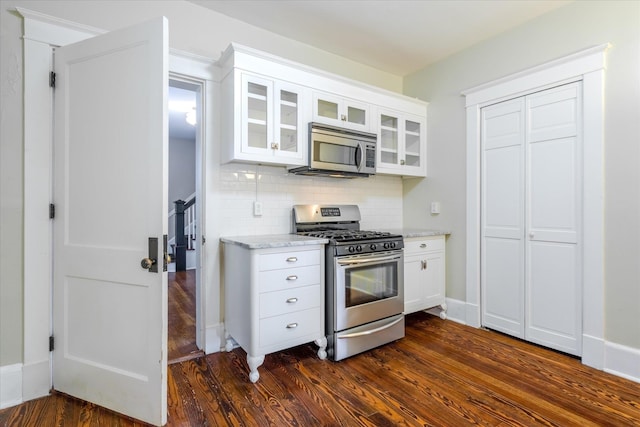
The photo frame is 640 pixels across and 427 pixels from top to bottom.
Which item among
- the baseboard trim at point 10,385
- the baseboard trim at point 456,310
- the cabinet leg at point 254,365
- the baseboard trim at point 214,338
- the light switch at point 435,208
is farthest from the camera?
the light switch at point 435,208

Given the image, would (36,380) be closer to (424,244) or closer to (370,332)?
(370,332)

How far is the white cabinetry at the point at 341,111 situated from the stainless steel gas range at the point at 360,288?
33.1 inches

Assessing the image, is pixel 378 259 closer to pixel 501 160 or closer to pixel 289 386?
pixel 289 386

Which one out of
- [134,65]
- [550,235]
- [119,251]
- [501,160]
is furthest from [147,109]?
[550,235]

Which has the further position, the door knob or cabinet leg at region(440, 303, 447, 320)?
cabinet leg at region(440, 303, 447, 320)

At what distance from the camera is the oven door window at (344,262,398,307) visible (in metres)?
2.46

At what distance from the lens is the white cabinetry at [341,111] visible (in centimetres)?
276

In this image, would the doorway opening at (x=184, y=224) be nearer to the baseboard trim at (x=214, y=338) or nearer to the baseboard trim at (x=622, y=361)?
the baseboard trim at (x=214, y=338)

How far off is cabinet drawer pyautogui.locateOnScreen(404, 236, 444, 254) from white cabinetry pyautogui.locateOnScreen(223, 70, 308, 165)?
4.28 feet

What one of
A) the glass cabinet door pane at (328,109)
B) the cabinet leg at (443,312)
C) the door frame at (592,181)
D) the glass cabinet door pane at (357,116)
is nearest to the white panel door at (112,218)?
the glass cabinet door pane at (328,109)

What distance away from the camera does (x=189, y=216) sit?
6.54 meters

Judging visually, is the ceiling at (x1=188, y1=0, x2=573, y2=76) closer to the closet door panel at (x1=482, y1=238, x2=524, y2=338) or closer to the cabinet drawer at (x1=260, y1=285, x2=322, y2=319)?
the closet door panel at (x1=482, y1=238, x2=524, y2=338)

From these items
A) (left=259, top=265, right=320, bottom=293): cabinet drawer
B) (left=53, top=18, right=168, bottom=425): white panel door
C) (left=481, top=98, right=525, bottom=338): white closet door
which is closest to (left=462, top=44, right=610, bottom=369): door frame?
(left=481, top=98, right=525, bottom=338): white closet door

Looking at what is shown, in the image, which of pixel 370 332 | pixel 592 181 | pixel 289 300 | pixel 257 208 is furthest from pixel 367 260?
pixel 592 181
